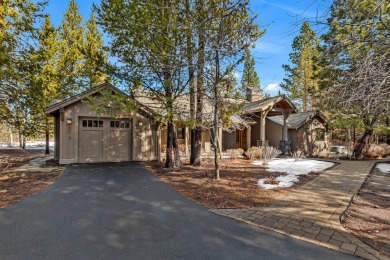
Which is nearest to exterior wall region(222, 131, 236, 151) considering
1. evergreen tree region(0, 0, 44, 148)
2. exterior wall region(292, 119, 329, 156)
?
exterior wall region(292, 119, 329, 156)

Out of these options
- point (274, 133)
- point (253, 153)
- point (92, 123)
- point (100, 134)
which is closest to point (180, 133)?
point (253, 153)

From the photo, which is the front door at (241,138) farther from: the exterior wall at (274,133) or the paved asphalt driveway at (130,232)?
the paved asphalt driveway at (130,232)

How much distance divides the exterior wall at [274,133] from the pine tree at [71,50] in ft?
48.5

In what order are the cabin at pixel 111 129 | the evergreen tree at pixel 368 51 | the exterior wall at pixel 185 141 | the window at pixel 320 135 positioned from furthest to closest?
the window at pixel 320 135, the exterior wall at pixel 185 141, the cabin at pixel 111 129, the evergreen tree at pixel 368 51

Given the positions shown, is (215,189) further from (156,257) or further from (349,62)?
(349,62)

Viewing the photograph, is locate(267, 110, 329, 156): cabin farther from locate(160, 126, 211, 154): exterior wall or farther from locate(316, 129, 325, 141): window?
locate(160, 126, 211, 154): exterior wall

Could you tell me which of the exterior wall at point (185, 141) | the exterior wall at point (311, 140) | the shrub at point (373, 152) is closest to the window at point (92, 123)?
the exterior wall at point (185, 141)

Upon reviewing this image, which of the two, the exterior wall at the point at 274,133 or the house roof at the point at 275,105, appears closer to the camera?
the house roof at the point at 275,105

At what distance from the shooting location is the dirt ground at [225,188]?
5.29 meters

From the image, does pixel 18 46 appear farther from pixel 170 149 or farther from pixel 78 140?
pixel 170 149

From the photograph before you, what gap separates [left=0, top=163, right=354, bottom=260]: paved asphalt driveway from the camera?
3080mm

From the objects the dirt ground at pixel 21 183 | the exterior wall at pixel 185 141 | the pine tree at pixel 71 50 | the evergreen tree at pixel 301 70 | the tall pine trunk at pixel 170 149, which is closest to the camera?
the dirt ground at pixel 21 183

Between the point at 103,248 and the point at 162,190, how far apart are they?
320cm

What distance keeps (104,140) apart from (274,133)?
40.7 feet
